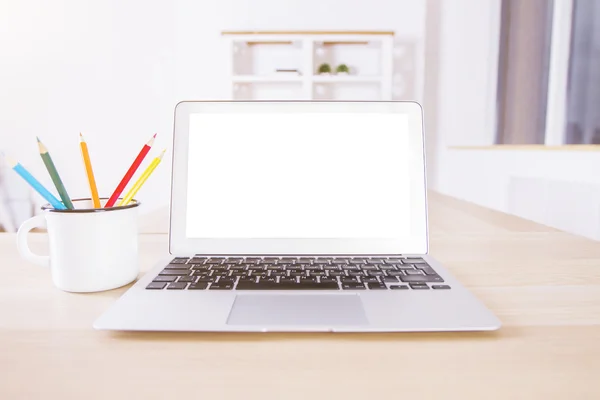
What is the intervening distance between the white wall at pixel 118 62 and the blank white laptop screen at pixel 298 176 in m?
2.52

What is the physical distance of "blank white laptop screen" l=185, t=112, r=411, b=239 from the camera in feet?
2.17

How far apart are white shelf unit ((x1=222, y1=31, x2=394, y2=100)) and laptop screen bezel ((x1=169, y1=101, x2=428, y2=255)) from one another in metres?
2.28

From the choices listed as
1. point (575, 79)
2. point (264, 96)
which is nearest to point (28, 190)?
point (264, 96)

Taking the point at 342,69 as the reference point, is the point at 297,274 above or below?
below

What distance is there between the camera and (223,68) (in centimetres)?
312

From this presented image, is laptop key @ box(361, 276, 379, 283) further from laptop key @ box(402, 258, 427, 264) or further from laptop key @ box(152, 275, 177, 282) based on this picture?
laptop key @ box(152, 275, 177, 282)

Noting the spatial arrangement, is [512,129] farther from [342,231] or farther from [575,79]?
[342,231]

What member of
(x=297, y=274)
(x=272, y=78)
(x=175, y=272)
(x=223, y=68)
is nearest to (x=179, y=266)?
(x=175, y=272)

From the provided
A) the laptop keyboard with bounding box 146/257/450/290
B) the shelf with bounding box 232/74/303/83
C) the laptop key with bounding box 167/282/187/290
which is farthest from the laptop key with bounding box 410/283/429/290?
the shelf with bounding box 232/74/303/83

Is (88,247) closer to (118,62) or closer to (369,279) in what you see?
(369,279)

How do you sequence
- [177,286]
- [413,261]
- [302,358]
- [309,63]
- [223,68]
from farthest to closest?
[223,68], [309,63], [413,261], [177,286], [302,358]

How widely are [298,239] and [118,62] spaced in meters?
2.94

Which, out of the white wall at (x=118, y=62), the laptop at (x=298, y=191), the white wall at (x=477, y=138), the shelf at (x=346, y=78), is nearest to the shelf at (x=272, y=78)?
the shelf at (x=346, y=78)

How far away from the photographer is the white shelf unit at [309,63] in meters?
2.87
